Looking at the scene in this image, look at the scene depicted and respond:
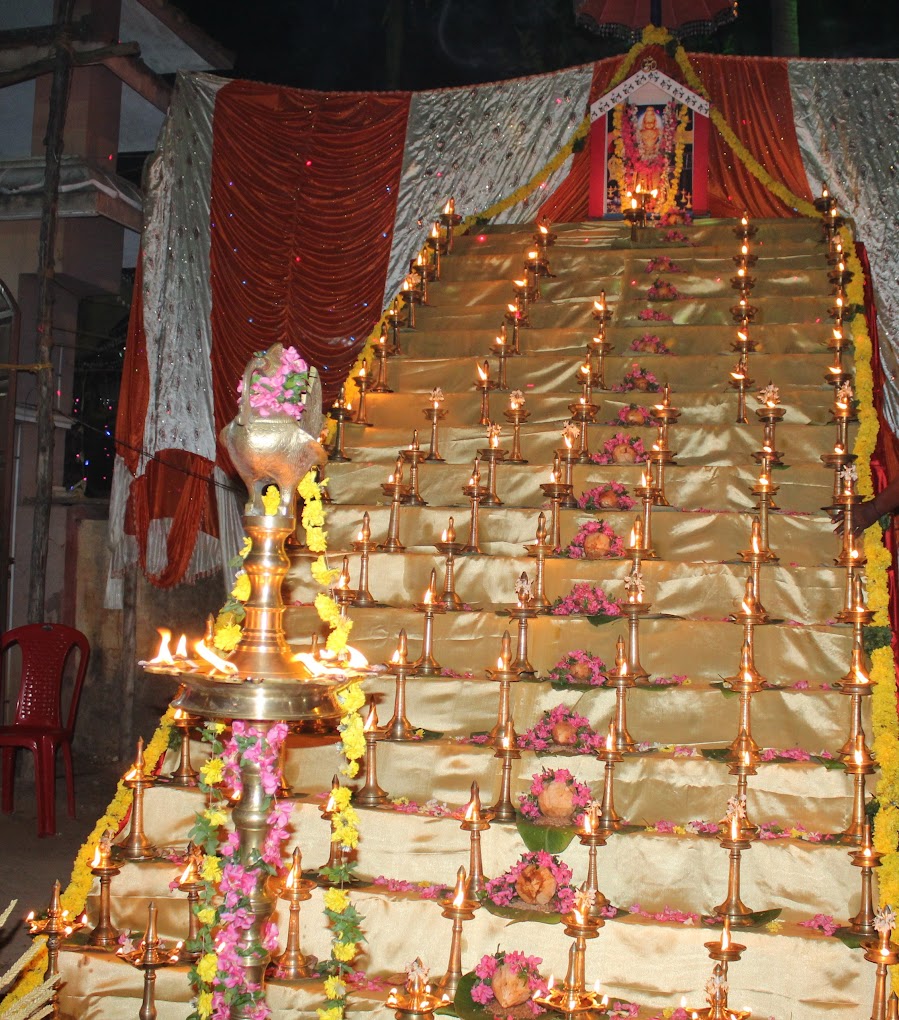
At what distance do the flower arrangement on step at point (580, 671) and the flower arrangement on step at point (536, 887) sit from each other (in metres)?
Answer: 0.88

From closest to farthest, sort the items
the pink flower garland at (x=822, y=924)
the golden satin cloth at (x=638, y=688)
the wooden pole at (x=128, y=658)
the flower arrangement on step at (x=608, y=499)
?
1. the pink flower garland at (x=822, y=924)
2. the golden satin cloth at (x=638, y=688)
3. the flower arrangement on step at (x=608, y=499)
4. the wooden pole at (x=128, y=658)

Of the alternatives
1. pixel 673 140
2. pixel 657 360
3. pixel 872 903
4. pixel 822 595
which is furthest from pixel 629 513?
pixel 673 140

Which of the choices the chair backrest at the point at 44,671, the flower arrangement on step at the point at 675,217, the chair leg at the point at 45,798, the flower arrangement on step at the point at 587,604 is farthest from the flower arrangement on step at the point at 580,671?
the flower arrangement on step at the point at 675,217

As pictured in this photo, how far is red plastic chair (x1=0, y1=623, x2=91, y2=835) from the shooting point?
7274 mm

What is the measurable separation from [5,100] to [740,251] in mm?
6598

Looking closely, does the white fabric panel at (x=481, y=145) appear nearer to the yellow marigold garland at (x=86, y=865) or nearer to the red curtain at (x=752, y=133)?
the red curtain at (x=752, y=133)

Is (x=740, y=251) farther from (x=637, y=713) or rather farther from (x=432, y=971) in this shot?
(x=432, y=971)

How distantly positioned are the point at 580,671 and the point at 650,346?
118 inches

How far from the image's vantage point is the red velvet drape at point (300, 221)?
30.7ft

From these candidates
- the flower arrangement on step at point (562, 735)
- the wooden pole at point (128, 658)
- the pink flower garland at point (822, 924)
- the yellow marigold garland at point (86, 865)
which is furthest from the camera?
the wooden pole at point (128, 658)

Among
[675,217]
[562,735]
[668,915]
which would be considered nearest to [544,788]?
[562,735]

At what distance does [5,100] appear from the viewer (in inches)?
412

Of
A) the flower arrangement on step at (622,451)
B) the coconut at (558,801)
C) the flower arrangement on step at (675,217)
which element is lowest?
the coconut at (558,801)

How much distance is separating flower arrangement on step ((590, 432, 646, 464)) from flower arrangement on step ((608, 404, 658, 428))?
0.47 ft
